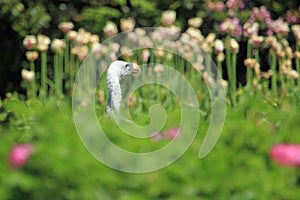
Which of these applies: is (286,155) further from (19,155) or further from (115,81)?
(115,81)

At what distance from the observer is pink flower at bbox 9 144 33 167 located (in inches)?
90.7

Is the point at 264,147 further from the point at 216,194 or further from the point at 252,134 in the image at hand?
the point at 216,194

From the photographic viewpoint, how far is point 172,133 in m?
2.56

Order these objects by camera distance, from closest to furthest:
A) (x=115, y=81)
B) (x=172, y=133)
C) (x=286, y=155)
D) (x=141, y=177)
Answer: (x=141, y=177) → (x=286, y=155) → (x=172, y=133) → (x=115, y=81)

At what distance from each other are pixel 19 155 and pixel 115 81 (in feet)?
4.68

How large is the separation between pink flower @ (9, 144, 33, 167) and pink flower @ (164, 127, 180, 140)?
446 mm

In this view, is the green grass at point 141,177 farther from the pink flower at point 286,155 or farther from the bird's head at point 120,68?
the bird's head at point 120,68

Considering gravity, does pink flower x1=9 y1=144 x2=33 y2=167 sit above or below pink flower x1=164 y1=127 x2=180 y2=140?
below

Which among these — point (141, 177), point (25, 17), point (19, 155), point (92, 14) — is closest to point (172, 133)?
point (141, 177)

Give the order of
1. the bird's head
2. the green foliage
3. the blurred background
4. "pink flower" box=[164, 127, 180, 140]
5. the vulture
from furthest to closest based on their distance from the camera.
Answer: the green foliage → the blurred background → the bird's head → the vulture → "pink flower" box=[164, 127, 180, 140]

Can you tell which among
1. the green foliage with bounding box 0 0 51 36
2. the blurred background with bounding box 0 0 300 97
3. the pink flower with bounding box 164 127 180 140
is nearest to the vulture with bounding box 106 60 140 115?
the pink flower with bounding box 164 127 180 140

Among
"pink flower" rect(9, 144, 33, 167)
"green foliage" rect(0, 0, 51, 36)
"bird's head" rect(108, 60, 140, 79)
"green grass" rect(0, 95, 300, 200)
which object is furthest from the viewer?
"green foliage" rect(0, 0, 51, 36)

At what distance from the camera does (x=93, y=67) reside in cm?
552

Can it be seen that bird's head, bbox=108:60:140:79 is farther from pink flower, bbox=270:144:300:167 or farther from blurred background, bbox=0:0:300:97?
blurred background, bbox=0:0:300:97
